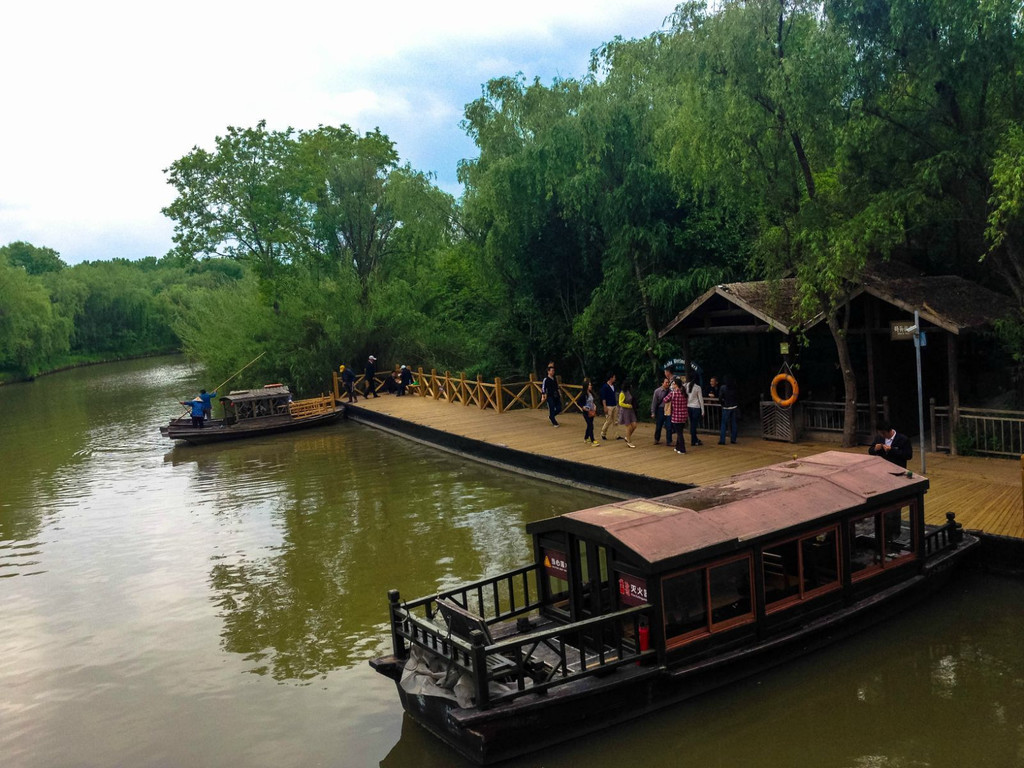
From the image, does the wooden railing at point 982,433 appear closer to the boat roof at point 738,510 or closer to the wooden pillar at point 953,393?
the wooden pillar at point 953,393

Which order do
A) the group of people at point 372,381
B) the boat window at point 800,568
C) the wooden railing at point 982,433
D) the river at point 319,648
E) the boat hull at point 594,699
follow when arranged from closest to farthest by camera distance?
the boat hull at point 594,699
the river at point 319,648
the boat window at point 800,568
the wooden railing at point 982,433
the group of people at point 372,381

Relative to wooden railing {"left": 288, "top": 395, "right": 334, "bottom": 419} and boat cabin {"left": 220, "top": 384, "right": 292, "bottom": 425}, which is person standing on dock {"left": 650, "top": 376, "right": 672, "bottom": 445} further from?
boat cabin {"left": 220, "top": 384, "right": 292, "bottom": 425}

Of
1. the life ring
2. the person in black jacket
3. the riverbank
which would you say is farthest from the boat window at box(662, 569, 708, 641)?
the riverbank

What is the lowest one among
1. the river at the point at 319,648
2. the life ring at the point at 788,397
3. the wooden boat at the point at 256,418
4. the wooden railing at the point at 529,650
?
the river at the point at 319,648

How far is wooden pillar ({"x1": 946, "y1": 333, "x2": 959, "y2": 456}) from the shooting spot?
14297 mm

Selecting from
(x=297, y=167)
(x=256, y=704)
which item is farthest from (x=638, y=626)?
(x=297, y=167)

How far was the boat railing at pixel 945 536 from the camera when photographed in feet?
33.3

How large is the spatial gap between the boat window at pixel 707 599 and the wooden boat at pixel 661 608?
0.05 ft

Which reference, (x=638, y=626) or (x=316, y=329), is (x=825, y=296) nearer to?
(x=638, y=626)

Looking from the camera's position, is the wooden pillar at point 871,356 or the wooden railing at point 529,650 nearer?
the wooden railing at point 529,650

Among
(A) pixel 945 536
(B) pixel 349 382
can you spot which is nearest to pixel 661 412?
(A) pixel 945 536

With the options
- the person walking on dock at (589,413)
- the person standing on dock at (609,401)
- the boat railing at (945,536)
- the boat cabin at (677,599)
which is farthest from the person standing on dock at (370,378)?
the boat railing at (945,536)

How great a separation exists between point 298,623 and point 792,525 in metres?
6.62

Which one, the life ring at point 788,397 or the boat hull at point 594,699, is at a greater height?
the life ring at point 788,397
